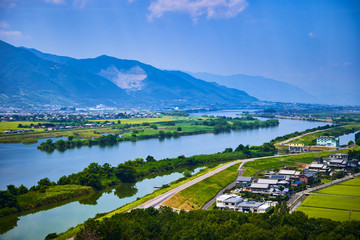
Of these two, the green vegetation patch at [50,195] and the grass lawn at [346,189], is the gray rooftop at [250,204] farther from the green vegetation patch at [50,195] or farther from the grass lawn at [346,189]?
the green vegetation patch at [50,195]

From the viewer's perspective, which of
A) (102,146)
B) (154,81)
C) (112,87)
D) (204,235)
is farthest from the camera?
(154,81)

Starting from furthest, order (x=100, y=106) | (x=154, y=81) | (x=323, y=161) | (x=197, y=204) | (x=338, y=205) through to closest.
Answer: (x=154, y=81), (x=100, y=106), (x=323, y=161), (x=197, y=204), (x=338, y=205)

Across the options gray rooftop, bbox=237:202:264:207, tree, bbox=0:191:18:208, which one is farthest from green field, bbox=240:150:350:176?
tree, bbox=0:191:18:208

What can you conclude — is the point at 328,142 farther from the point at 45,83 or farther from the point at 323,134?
the point at 45,83

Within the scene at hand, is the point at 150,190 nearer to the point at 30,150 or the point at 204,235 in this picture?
the point at 204,235

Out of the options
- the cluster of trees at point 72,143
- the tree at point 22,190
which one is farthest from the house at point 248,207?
the cluster of trees at point 72,143

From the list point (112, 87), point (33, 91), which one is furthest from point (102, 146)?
point (112, 87)
